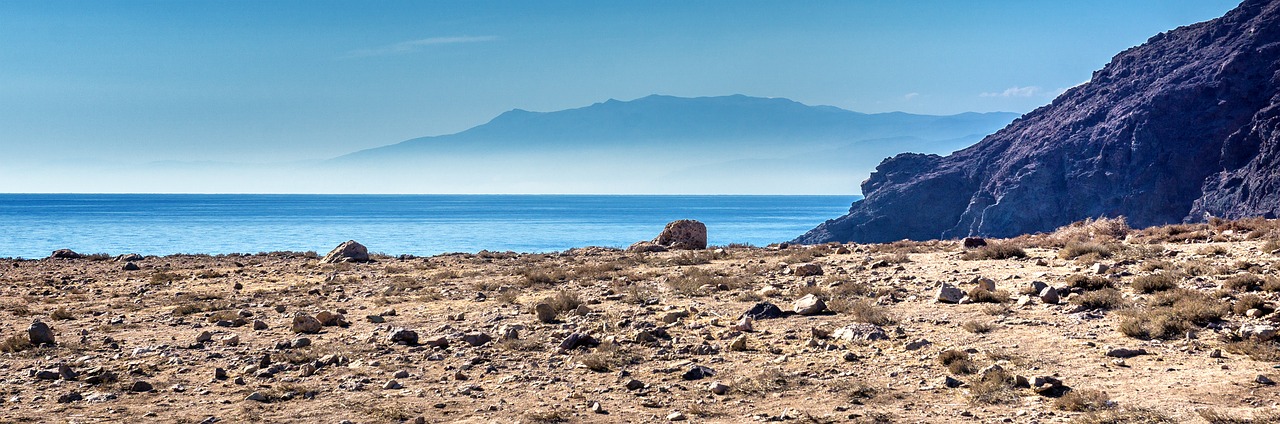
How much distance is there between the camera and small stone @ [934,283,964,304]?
1523cm

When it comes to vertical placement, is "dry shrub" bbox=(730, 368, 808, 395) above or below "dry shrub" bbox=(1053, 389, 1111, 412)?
below

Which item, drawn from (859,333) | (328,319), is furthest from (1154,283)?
(328,319)

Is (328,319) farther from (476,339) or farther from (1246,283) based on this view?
(1246,283)

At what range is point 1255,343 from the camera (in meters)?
10.9

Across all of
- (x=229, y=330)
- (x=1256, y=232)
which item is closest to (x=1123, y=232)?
(x=1256, y=232)

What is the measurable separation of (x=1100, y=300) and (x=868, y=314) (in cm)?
346

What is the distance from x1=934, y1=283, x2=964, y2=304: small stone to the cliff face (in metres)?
72.9

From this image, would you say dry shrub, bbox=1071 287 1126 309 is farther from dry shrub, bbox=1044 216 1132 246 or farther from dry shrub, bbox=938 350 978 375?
dry shrub, bbox=1044 216 1132 246

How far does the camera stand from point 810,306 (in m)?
15.0

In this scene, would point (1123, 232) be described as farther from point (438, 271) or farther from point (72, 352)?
point (72, 352)

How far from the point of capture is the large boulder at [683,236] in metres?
32.3

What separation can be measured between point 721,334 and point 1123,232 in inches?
672

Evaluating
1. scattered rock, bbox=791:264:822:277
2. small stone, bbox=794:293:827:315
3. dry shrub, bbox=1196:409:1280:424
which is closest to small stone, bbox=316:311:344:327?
small stone, bbox=794:293:827:315

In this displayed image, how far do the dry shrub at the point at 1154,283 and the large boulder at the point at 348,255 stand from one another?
Result: 2278cm
